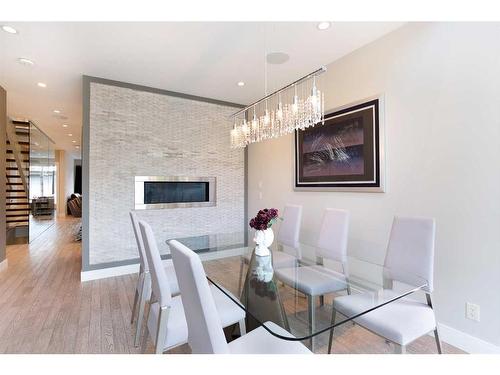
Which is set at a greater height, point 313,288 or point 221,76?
point 221,76

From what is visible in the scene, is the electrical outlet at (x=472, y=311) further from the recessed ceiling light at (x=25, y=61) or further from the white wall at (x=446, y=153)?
the recessed ceiling light at (x=25, y=61)

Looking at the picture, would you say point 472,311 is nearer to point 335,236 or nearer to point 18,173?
point 335,236

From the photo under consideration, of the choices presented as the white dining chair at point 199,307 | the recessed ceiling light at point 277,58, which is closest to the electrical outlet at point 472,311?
the white dining chair at point 199,307

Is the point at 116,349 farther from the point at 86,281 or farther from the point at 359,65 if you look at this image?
the point at 359,65

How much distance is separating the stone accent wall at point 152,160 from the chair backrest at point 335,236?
2.28 meters

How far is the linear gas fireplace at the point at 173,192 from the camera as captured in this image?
3768 mm

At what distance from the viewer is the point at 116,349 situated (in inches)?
75.7

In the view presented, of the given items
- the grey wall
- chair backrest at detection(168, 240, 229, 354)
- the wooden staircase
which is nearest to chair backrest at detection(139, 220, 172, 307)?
chair backrest at detection(168, 240, 229, 354)

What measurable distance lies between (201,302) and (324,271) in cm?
139

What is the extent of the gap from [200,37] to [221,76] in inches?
36.9

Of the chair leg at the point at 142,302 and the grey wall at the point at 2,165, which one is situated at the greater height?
the grey wall at the point at 2,165

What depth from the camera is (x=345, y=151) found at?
9.21ft

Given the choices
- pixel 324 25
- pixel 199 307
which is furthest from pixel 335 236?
pixel 324 25
